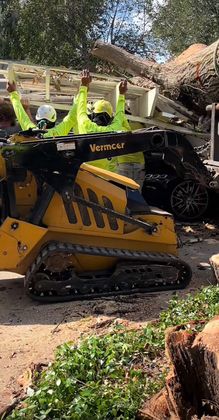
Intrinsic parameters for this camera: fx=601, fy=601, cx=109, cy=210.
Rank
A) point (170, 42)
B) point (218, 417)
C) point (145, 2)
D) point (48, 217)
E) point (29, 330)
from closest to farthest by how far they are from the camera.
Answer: point (218, 417) → point (29, 330) → point (48, 217) → point (170, 42) → point (145, 2)

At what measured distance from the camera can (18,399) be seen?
3842 millimetres

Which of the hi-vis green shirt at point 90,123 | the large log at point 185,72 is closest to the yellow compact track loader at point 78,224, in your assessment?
the hi-vis green shirt at point 90,123

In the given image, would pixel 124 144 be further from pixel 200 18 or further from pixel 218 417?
pixel 200 18

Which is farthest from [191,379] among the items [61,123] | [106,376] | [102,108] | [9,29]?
[9,29]

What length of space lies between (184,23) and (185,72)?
1244 centimetres

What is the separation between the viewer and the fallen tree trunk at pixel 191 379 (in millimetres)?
3043

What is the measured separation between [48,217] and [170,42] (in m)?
18.7

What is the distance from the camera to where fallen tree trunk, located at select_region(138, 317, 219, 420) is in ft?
9.98

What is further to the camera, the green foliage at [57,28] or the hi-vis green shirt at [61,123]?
the green foliage at [57,28]

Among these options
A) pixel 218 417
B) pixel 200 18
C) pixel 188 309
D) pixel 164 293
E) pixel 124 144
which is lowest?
pixel 164 293

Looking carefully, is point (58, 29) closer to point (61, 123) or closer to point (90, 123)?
point (61, 123)

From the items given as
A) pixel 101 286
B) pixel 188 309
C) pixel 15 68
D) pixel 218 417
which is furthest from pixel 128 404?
pixel 15 68

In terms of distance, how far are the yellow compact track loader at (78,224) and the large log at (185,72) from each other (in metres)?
3.94

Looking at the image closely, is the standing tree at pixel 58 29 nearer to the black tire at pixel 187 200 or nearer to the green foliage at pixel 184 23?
the green foliage at pixel 184 23
